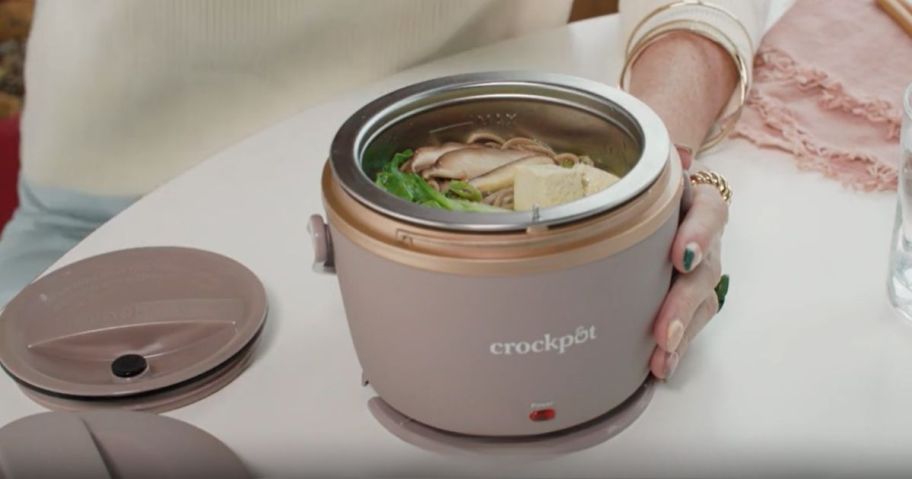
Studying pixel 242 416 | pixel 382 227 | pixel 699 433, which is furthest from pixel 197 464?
pixel 699 433

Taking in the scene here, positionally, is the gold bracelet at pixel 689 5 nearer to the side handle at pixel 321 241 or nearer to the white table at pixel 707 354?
the white table at pixel 707 354

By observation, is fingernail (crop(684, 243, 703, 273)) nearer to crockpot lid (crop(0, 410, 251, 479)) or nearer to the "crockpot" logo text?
the "crockpot" logo text

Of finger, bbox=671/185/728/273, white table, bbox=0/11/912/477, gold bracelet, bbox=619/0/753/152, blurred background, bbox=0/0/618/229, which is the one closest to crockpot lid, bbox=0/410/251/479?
white table, bbox=0/11/912/477

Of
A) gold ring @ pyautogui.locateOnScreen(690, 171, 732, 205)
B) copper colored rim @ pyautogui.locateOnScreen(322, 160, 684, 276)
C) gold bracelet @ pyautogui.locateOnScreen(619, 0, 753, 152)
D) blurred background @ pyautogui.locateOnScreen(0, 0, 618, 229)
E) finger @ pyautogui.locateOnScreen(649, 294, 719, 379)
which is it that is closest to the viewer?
copper colored rim @ pyautogui.locateOnScreen(322, 160, 684, 276)

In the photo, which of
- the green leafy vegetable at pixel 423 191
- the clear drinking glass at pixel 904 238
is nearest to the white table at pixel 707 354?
the clear drinking glass at pixel 904 238

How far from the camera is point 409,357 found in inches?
22.8

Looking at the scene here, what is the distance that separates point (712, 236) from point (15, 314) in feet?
1.40

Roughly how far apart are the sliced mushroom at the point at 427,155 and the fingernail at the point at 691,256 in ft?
0.47

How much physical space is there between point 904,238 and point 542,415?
0.29 m

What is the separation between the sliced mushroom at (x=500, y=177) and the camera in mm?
648

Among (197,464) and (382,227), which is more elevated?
(382,227)

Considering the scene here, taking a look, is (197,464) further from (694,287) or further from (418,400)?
(694,287)

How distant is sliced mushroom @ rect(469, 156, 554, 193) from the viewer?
0.65m

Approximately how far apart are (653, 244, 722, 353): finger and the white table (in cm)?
6
